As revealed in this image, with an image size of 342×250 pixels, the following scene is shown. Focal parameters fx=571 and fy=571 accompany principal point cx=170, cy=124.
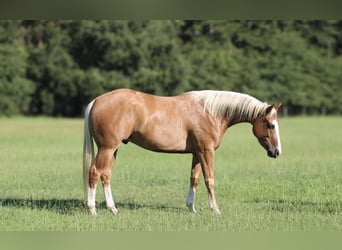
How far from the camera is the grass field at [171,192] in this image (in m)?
6.00

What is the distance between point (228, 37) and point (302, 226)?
3823cm

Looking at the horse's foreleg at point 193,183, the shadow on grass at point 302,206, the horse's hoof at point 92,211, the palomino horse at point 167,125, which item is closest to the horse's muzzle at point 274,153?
the palomino horse at point 167,125

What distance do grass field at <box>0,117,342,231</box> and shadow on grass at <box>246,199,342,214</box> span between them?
1 cm

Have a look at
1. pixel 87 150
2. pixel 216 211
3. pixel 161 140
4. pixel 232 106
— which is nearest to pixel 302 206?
pixel 216 211

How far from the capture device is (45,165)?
12.4m

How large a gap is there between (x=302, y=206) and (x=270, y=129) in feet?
3.71

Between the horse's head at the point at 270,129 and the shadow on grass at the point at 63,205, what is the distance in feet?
4.47

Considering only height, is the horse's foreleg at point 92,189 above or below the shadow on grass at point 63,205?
above

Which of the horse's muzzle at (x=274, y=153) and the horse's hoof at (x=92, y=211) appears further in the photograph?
the horse's muzzle at (x=274, y=153)

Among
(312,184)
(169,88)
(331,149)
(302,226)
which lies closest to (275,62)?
(169,88)

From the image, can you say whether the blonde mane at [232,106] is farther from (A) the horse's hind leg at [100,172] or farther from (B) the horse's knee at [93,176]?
(B) the horse's knee at [93,176]

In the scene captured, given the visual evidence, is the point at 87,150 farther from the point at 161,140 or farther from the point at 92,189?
the point at 161,140

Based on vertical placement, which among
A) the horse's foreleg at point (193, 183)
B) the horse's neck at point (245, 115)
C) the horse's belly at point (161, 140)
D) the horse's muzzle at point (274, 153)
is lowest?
the horse's foreleg at point (193, 183)

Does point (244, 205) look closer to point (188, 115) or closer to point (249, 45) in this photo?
point (188, 115)
